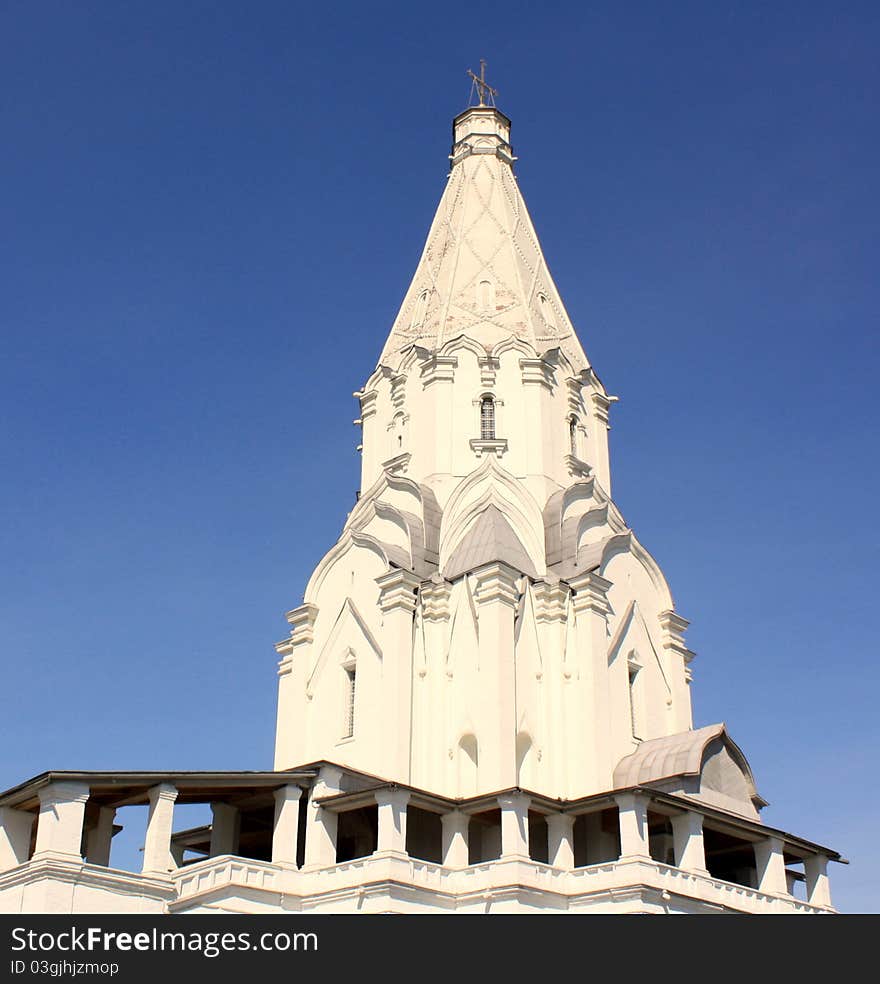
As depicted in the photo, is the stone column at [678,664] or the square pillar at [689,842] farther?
the stone column at [678,664]

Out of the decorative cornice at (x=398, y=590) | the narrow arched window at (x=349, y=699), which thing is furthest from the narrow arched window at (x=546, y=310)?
the narrow arched window at (x=349, y=699)

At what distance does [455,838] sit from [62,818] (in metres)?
6.99

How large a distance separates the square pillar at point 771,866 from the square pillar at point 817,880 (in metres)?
1.31

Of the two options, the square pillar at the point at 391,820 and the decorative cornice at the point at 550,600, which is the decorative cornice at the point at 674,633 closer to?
the decorative cornice at the point at 550,600

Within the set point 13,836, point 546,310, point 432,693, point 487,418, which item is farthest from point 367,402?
point 13,836

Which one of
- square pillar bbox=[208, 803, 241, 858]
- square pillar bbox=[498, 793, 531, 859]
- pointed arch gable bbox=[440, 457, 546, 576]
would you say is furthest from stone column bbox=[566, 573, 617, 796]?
Answer: square pillar bbox=[208, 803, 241, 858]

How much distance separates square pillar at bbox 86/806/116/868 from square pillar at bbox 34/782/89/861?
8.91ft

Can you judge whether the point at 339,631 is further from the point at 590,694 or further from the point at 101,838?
the point at 101,838

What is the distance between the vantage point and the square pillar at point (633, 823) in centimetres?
2058

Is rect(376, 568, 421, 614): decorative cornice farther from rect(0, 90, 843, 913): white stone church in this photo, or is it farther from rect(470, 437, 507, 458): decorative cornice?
rect(470, 437, 507, 458): decorative cornice

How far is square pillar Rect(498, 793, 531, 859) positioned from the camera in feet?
68.1

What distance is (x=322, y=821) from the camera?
856 inches
